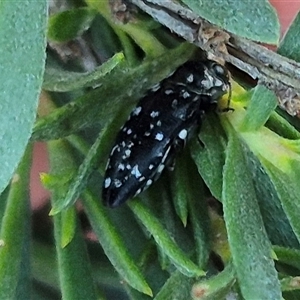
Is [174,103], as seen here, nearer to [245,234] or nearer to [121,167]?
[121,167]

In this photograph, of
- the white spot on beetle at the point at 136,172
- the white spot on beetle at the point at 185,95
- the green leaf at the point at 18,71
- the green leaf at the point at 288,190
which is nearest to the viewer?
the green leaf at the point at 18,71

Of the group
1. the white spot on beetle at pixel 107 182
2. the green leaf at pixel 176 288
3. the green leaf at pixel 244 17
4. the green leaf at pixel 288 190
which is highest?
the green leaf at pixel 244 17

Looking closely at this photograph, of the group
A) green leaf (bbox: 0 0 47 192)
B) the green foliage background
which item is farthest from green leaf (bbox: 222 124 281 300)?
green leaf (bbox: 0 0 47 192)

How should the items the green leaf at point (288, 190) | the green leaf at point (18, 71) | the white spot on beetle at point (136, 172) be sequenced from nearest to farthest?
the green leaf at point (18, 71), the green leaf at point (288, 190), the white spot on beetle at point (136, 172)

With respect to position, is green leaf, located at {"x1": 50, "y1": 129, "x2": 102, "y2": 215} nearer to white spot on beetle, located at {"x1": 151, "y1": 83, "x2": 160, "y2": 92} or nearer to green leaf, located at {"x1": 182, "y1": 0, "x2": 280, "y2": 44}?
white spot on beetle, located at {"x1": 151, "y1": 83, "x2": 160, "y2": 92}

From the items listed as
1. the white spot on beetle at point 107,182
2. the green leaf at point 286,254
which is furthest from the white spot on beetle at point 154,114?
the green leaf at point 286,254

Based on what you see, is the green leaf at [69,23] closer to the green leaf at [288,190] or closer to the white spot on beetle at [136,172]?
the white spot on beetle at [136,172]

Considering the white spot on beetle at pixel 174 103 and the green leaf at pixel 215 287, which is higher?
the white spot on beetle at pixel 174 103
